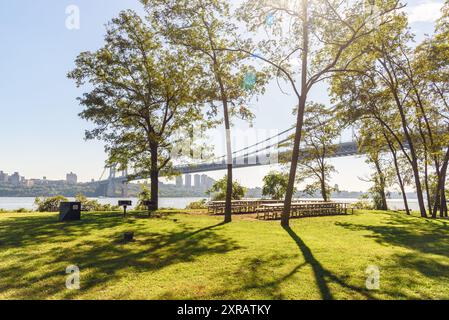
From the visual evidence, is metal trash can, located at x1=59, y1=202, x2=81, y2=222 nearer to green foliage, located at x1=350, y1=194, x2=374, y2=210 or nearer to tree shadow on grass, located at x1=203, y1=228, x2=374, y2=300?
tree shadow on grass, located at x1=203, y1=228, x2=374, y2=300

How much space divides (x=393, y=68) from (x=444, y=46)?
10.5 feet

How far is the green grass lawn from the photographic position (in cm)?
461

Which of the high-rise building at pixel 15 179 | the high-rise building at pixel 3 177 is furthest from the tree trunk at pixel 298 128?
the high-rise building at pixel 3 177

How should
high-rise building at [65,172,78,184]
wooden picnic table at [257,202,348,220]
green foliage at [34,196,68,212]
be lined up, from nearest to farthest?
wooden picnic table at [257,202,348,220]
green foliage at [34,196,68,212]
high-rise building at [65,172,78,184]

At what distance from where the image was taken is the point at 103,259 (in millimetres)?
6465

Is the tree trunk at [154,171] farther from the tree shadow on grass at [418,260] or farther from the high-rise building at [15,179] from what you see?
the high-rise building at [15,179]

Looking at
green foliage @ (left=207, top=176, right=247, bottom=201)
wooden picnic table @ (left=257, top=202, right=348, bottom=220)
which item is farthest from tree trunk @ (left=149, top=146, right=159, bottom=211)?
green foliage @ (left=207, top=176, right=247, bottom=201)

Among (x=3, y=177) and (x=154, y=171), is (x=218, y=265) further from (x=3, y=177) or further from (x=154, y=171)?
(x=3, y=177)

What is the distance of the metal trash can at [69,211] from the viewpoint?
1281 centimetres

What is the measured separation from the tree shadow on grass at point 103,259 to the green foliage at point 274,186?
24575 millimetres

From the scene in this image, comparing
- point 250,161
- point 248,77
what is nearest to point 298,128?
point 248,77

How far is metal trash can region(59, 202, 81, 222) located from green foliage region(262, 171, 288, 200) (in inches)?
940

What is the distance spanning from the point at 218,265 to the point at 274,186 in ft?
93.3

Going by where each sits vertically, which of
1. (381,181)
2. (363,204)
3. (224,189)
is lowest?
(363,204)
